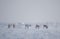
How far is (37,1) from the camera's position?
1.41 m

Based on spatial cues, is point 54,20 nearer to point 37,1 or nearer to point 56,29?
point 56,29

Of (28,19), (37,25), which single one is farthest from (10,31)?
(37,25)

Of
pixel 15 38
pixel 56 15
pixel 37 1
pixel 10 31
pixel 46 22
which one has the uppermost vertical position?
pixel 37 1

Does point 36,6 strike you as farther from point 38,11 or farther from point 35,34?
point 35,34

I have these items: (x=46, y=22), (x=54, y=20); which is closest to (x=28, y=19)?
(x=46, y=22)

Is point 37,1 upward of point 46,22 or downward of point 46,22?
upward

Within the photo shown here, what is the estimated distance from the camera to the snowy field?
1.32m

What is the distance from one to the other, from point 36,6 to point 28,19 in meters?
0.28

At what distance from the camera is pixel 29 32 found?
1341 mm

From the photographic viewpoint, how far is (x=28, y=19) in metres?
1.38

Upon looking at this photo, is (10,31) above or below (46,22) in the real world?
below

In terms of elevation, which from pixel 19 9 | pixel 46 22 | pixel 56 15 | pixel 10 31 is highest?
pixel 19 9

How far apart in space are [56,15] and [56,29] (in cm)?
25

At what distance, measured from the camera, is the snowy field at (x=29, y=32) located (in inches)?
52.1
